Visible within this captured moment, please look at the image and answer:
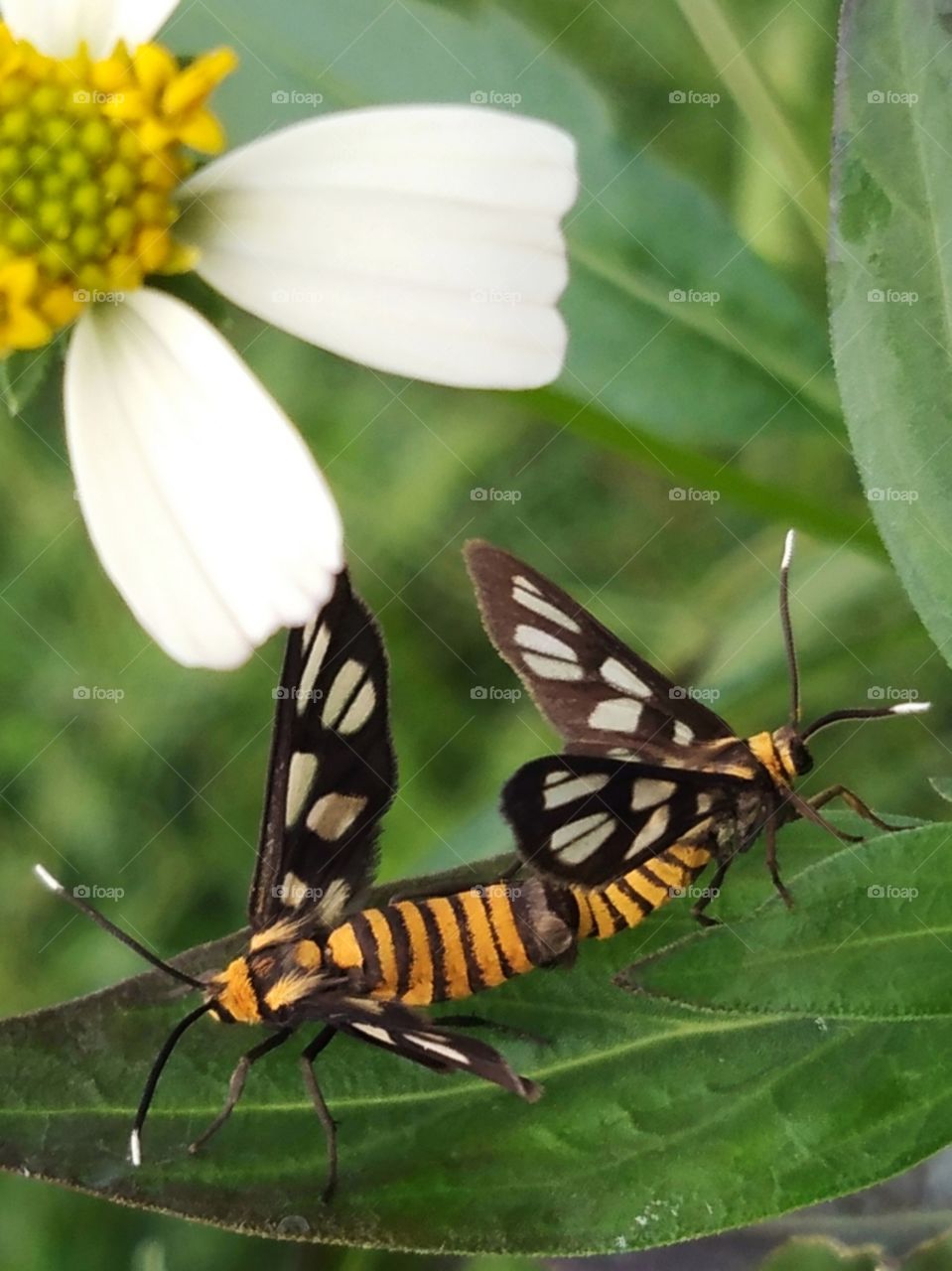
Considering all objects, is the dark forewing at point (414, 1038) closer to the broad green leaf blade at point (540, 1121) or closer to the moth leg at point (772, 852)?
the broad green leaf blade at point (540, 1121)

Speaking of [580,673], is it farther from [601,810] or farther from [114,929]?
[114,929]

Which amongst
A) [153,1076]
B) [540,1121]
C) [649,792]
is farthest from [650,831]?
[153,1076]

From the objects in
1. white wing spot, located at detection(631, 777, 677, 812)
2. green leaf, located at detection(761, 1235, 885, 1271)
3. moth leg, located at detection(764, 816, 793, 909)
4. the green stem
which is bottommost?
green leaf, located at detection(761, 1235, 885, 1271)

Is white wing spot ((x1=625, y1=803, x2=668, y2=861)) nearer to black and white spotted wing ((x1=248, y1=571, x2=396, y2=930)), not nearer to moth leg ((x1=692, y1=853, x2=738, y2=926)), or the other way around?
moth leg ((x1=692, y1=853, x2=738, y2=926))

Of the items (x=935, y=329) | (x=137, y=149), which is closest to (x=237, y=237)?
(x=137, y=149)

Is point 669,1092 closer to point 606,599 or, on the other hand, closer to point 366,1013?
point 366,1013

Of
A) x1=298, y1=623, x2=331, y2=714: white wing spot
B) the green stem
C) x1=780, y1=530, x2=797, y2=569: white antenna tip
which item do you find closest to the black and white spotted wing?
x1=298, y1=623, x2=331, y2=714: white wing spot

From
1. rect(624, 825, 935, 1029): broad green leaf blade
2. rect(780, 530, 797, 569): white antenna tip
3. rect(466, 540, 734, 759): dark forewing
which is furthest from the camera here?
rect(780, 530, 797, 569): white antenna tip
